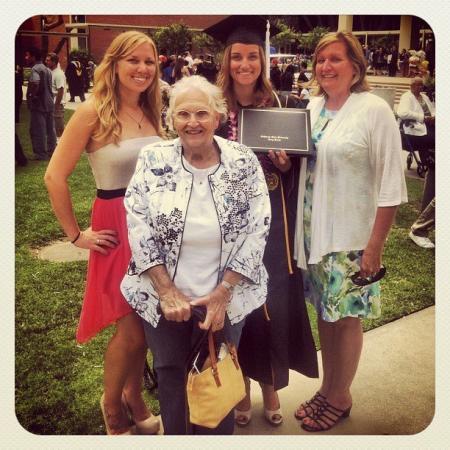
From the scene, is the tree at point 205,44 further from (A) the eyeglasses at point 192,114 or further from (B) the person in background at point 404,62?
(B) the person in background at point 404,62

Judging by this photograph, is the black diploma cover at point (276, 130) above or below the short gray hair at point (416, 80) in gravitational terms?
below

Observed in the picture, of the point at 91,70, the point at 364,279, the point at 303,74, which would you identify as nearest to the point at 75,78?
the point at 91,70

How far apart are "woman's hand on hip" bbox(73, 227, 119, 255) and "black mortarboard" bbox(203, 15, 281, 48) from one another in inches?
30.8

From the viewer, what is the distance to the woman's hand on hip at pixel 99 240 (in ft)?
6.26

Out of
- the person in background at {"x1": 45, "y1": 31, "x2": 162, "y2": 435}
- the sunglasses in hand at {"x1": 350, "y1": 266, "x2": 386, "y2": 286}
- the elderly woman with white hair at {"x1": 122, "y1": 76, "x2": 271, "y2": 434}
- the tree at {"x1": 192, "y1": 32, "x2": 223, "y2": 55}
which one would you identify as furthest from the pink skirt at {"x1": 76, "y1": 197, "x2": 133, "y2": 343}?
the sunglasses in hand at {"x1": 350, "y1": 266, "x2": 386, "y2": 286}

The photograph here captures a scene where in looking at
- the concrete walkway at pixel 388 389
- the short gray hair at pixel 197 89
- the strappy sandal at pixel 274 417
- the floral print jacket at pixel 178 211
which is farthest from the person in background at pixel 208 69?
the strappy sandal at pixel 274 417

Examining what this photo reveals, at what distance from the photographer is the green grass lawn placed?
6.66 feet

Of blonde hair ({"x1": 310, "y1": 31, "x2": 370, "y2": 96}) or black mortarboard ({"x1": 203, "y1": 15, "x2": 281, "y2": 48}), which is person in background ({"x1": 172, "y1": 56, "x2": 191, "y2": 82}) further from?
blonde hair ({"x1": 310, "y1": 31, "x2": 370, "y2": 96})

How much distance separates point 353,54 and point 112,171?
2.95 feet

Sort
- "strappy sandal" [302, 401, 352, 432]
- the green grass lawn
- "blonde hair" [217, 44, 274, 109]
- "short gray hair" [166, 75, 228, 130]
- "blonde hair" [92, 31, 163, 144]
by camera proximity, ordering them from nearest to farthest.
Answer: "short gray hair" [166, 75, 228, 130] < "blonde hair" [92, 31, 163, 144] < "blonde hair" [217, 44, 274, 109] < the green grass lawn < "strappy sandal" [302, 401, 352, 432]

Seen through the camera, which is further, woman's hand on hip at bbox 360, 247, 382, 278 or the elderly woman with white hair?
woman's hand on hip at bbox 360, 247, 382, 278

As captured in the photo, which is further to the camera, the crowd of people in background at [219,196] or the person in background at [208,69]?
the person in background at [208,69]

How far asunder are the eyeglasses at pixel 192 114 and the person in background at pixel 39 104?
49 centimetres
